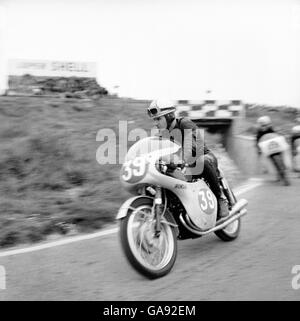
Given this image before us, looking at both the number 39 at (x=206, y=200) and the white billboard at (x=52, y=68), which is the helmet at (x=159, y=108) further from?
the white billboard at (x=52, y=68)

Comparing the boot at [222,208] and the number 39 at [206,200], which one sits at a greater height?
the number 39 at [206,200]

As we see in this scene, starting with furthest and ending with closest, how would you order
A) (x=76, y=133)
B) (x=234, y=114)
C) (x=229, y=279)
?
1. (x=234, y=114)
2. (x=76, y=133)
3. (x=229, y=279)

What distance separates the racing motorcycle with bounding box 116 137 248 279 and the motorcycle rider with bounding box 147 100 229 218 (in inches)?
7.2

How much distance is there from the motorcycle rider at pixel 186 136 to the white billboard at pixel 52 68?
661 centimetres

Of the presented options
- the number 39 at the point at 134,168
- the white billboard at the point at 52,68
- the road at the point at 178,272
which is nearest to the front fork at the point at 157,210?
the number 39 at the point at 134,168

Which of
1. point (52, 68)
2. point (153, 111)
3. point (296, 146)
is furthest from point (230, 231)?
point (52, 68)

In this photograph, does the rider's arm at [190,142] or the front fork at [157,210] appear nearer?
the front fork at [157,210]

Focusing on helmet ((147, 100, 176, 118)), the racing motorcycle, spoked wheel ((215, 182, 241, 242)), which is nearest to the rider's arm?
the racing motorcycle

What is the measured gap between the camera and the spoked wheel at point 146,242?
4770 mm

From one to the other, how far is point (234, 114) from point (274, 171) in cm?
147

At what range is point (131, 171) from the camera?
16.5ft

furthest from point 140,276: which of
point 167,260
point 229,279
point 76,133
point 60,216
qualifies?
point 76,133

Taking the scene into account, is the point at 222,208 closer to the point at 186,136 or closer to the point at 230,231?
the point at 230,231
